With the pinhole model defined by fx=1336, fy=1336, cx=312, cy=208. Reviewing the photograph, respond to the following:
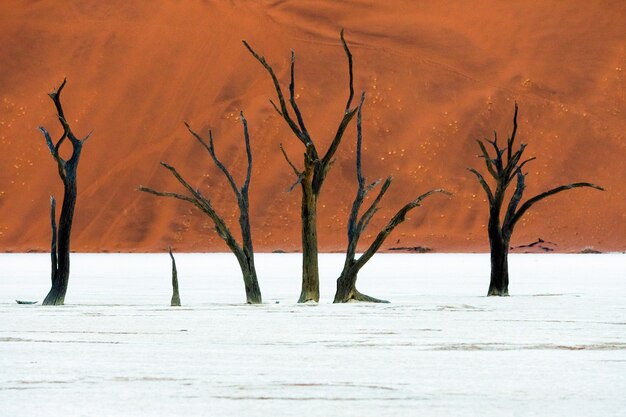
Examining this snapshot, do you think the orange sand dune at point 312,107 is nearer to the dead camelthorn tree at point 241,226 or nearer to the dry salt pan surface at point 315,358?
the dead camelthorn tree at point 241,226

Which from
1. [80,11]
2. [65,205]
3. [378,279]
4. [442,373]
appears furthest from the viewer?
[80,11]

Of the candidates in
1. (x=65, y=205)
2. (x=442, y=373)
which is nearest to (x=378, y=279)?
(x=65, y=205)

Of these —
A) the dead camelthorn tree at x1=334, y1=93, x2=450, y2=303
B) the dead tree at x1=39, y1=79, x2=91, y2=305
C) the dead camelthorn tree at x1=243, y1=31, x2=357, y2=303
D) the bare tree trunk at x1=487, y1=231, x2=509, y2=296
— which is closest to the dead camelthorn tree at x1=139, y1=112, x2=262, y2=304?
the dead camelthorn tree at x1=243, y1=31, x2=357, y2=303

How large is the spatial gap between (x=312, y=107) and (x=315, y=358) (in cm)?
6965

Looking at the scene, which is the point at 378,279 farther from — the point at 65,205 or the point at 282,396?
the point at 282,396

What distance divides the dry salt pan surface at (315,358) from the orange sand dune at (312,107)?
5291 centimetres

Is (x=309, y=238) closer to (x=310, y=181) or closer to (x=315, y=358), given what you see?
(x=310, y=181)

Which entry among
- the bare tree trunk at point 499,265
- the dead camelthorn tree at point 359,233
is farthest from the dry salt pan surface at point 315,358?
the bare tree trunk at point 499,265

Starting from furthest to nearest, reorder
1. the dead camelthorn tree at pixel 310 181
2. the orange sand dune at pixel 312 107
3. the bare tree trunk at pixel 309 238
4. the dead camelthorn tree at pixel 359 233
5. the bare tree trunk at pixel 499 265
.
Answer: the orange sand dune at pixel 312 107 < the bare tree trunk at pixel 499 265 < the dead camelthorn tree at pixel 359 233 < the bare tree trunk at pixel 309 238 < the dead camelthorn tree at pixel 310 181

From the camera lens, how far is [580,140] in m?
78.0

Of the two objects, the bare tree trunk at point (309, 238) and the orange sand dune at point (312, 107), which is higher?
the orange sand dune at point (312, 107)

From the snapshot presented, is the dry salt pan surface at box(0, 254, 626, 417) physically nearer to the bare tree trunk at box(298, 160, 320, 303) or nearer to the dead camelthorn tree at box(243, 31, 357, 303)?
the bare tree trunk at box(298, 160, 320, 303)

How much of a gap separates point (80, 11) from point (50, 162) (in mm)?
14570

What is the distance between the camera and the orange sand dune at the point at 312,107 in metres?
75.0
